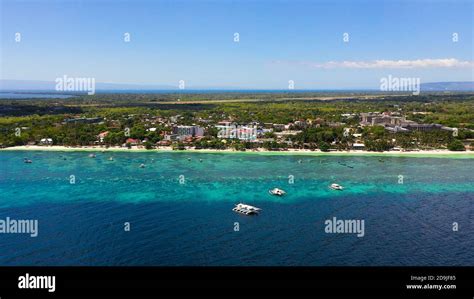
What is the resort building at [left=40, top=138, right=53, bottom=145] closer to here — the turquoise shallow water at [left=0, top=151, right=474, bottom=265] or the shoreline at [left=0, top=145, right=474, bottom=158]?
the shoreline at [left=0, top=145, right=474, bottom=158]

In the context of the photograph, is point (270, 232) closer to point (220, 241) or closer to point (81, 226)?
point (220, 241)

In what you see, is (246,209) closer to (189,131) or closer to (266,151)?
(266,151)

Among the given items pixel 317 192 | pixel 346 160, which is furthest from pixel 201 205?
pixel 346 160

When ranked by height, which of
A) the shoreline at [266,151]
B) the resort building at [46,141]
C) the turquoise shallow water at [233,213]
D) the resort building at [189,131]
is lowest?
the turquoise shallow water at [233,213]

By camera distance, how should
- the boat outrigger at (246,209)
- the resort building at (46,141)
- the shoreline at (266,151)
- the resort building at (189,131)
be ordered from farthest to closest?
1. the resort building at (189,131)
2. the resort building at (46,141)
3. the shoreline at (266,151)
4. the boat outrigger at (246,209)

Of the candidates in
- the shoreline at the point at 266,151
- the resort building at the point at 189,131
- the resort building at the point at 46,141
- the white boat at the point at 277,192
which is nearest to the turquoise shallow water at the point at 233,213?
the white boat at the point at 277,192

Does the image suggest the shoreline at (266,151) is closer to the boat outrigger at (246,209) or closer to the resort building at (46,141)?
the resort building at (46,141)
